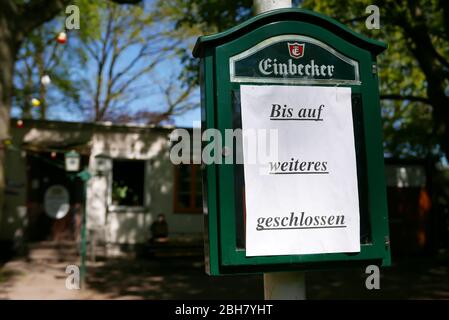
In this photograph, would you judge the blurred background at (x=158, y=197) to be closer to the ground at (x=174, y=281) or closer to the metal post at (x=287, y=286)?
the ground at (x=174, y=281)

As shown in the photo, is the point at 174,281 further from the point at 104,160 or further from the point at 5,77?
the point at 5,77

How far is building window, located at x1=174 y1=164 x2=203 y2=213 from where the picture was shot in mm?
16062

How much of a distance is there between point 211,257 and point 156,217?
14.2 meters

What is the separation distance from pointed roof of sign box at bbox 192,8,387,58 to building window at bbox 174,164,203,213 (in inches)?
558

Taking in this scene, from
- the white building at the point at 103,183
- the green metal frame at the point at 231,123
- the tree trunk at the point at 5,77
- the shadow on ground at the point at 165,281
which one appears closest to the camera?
the green metal frame at the point at 231,123

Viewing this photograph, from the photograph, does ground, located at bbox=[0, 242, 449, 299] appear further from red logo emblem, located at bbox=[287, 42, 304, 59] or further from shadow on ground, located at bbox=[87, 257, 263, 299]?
red logo emblem, located at bbox=[287, 42, 304, 59]

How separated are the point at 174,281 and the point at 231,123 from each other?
1014 cm

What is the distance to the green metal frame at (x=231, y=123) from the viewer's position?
1.77 metres

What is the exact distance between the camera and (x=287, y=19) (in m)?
1.92

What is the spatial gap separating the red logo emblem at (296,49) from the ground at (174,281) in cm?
749

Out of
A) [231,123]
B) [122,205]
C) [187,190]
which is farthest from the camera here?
[187,190]

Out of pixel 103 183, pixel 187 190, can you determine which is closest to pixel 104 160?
pixel 103 183

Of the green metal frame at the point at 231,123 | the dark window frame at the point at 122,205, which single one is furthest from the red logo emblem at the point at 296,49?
the dark window frame at the point at 122,205

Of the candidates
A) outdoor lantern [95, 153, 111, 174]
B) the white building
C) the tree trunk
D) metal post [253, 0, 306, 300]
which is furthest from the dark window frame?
metal post [253, 0, 306, 300]
